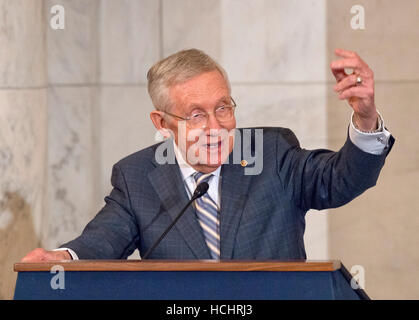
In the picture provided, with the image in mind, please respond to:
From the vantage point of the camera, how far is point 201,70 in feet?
9.70

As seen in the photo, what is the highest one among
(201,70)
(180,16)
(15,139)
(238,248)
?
(180,16)

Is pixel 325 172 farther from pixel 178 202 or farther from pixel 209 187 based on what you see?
pixel 178 202

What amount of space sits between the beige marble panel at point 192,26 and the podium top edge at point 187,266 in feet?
9.23

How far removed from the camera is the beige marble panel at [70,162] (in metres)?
4.57

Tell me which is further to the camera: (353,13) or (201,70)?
(353,13)

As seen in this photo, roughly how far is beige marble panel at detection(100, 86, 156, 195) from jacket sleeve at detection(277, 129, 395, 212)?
1.72 m

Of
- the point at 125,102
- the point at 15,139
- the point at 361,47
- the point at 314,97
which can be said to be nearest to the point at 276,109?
the point at 314,97

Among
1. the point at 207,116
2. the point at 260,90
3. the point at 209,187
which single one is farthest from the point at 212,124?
the point at 260,90

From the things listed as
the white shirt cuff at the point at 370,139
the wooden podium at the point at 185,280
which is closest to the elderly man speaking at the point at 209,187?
the white shirt cuff at the point at 370,139

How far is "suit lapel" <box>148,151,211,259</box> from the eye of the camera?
2805 millimetres

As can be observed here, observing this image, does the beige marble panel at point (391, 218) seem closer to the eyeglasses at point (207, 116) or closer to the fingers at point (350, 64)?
the eyeglasses at point (207, 116)

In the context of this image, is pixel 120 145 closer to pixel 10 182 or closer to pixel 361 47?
pixel 10 182
